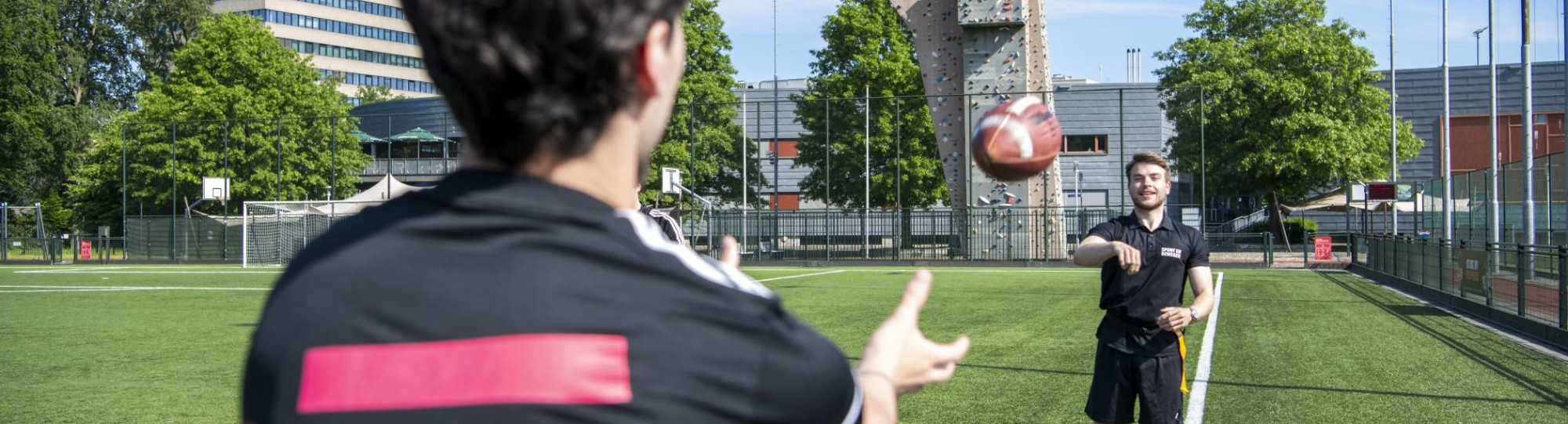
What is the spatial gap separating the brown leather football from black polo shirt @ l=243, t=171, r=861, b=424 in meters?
2.77

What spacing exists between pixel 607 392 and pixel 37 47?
6491 cm

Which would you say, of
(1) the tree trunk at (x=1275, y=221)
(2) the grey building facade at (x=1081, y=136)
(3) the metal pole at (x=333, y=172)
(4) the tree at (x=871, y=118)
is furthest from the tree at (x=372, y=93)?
(1) the tree trunk at (x=1275, y=221)

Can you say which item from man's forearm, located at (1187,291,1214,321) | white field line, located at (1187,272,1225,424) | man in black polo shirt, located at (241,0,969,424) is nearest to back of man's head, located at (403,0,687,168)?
man in black polo shirt, located at (241,0,969,424)

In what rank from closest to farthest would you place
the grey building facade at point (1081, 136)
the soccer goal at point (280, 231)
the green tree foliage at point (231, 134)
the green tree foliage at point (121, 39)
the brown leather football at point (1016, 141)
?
the brown leather football at point (1016, 141)
the soccer goal at point (280, 231)
the green tree foliage at point (231, 134)
the grey building facade at point (1081, 136)
the green tree foliage at point (121, 39)

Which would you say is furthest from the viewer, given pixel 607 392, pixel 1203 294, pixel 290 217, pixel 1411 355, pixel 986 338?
pixel 290 217

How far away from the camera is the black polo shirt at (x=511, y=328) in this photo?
1.13 metres

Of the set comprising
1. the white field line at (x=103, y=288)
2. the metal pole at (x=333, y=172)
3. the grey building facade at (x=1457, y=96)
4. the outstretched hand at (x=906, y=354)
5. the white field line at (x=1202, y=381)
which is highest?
the grey building facade at (x=1457, y=96)

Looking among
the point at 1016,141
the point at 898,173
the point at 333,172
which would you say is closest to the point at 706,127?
the point at 898,173

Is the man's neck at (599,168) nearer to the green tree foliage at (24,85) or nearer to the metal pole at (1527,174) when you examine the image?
the metal pole at (1527,174)

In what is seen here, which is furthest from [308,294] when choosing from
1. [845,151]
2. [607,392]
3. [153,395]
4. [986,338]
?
[845,151]

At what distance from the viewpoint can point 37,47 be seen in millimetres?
55094

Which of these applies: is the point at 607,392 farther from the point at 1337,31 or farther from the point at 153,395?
the point at 1337,31

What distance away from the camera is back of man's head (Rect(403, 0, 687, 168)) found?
1162mm

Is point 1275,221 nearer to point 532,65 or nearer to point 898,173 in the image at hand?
point 898,173
